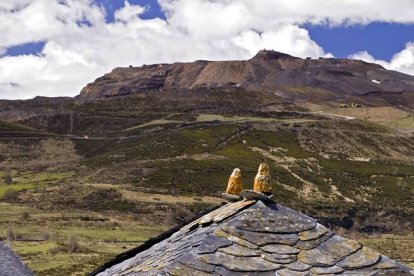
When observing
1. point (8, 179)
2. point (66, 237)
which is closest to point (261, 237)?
point (66, 237)

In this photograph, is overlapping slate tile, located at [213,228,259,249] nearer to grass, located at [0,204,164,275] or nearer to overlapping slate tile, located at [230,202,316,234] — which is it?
overlapping slate tile, located at [230,202,316,234]

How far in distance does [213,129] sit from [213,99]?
2492 inches

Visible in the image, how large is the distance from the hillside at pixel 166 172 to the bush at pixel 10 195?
194mm

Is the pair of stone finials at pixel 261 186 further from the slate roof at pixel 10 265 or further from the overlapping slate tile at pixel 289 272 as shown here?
the slate roof at pixel 10 265

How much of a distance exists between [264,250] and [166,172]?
88.4m

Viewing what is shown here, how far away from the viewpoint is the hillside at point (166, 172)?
61.1 metres

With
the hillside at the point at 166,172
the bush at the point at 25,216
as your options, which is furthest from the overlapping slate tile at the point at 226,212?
the bush at the point at 25,216

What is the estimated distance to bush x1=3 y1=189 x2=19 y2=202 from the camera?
78.6 meters

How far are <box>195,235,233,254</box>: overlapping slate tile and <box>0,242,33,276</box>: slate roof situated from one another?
9.23ft

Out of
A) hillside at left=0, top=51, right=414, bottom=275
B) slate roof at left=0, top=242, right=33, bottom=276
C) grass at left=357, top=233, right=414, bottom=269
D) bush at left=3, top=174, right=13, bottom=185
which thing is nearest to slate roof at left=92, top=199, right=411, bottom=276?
slate roof at left=0, top=242, right=33, bottom=276

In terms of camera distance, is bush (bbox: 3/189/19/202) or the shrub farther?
bush (bbox: 3/189/19/202)

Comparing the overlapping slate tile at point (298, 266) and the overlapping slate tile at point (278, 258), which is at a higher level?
the overlapping slate tile at point (278, 258)

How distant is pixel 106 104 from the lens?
180m

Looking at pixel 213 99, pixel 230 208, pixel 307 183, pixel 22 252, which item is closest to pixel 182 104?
pixel 213 99
